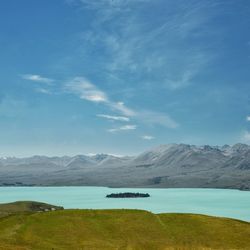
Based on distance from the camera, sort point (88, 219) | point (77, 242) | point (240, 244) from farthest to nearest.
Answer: point (88, 219)
point (240, 244)
point (77, 242)

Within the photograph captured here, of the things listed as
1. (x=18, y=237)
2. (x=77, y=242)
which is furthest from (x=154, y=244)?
(x=18, y=237)

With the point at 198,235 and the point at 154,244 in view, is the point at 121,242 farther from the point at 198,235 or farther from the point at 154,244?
the point at 198,235

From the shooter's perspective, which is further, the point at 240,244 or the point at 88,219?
the point at 88,219

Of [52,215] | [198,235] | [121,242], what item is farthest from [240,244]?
[52,215]

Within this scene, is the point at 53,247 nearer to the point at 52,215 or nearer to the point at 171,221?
the point at 52,215

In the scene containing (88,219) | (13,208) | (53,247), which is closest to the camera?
(53,247)

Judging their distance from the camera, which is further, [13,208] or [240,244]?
[13,208]
